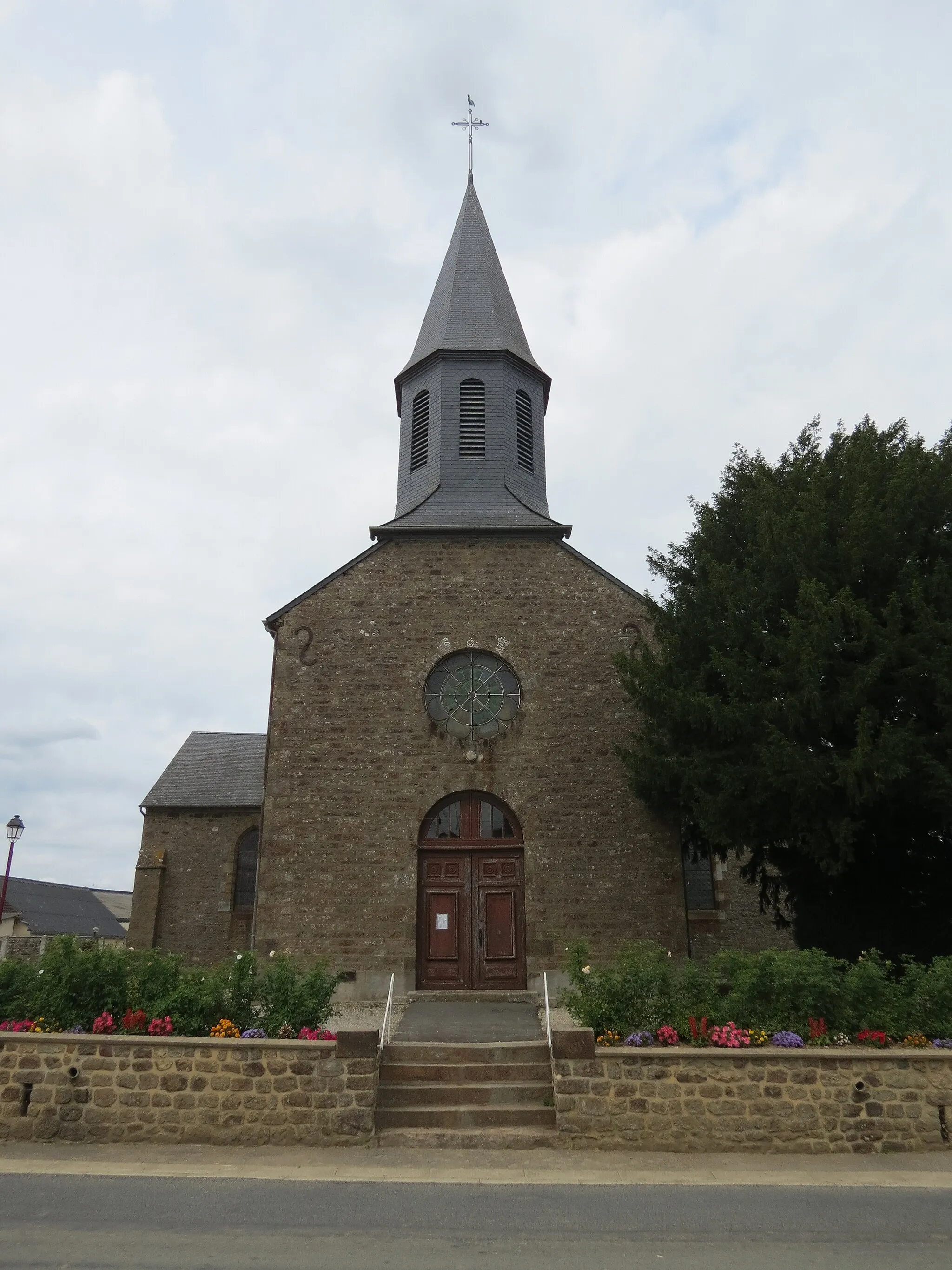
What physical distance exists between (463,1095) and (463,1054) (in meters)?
0.51

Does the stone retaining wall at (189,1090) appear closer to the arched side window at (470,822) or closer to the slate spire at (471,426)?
the arched side window at (470,822)

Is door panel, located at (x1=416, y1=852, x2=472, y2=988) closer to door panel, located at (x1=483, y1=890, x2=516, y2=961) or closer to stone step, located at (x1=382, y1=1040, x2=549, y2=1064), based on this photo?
door panel, located at (x1=483, y1=890, x2=516, y2=961)

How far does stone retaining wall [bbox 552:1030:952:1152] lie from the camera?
308 inches

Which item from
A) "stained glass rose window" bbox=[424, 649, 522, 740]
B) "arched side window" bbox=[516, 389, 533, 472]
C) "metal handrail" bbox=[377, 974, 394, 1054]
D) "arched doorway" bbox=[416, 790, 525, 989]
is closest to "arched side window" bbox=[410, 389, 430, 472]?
"arched side window" bbox=[516, 389, 533, 472]

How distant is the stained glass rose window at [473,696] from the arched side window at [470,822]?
1024 mm

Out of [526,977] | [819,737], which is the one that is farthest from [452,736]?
[819,737]

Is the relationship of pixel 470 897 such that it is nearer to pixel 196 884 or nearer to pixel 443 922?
pixel 443 922

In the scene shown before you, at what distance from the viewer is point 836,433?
47.1 ft

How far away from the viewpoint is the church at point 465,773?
14086 mm

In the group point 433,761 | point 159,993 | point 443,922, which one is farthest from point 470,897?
point 159,993

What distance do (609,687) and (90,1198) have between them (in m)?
10.7

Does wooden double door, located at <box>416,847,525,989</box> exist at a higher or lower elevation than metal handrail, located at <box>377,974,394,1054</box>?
higher

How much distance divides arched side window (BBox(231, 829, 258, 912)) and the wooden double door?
8.96 meters

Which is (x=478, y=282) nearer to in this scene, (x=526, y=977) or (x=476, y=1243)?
(x=526, y=977)
